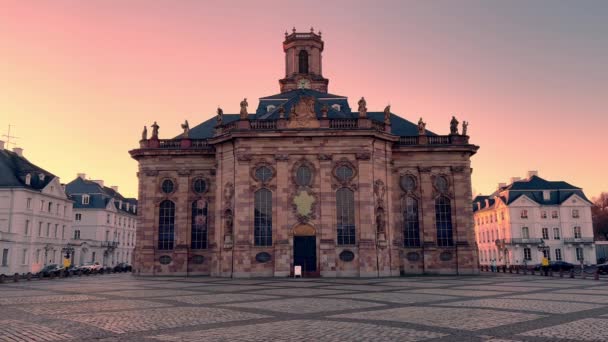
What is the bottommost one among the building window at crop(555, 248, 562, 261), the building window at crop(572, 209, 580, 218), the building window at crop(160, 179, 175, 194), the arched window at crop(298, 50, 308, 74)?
the building window at crop(555, 248, 562, 261)

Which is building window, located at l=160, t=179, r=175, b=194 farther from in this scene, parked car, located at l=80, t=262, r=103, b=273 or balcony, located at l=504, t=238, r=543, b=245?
balcony, located at l=504, t=238, r=543, b=245

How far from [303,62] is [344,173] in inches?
900

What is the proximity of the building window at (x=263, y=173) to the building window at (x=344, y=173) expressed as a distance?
5831 millimetres

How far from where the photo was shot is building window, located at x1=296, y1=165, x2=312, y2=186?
135 feet

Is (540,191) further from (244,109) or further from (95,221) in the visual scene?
(95,221)

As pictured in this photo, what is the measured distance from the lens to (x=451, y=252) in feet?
150

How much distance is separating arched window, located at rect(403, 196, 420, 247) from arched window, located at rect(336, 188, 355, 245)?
26.0ft

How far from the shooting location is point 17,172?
6088 cm

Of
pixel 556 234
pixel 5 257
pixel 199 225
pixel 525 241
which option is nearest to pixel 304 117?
pixel 199 225

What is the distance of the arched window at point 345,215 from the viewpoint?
133 feet

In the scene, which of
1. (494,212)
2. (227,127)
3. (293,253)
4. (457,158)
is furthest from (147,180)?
(494,212)

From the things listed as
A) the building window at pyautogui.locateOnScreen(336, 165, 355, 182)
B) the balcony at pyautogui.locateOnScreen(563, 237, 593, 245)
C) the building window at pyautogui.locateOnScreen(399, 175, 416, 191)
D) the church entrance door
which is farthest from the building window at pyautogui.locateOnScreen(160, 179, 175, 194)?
the balcony at pyautogui.locateOnScreen(563, 237, 593, 245)

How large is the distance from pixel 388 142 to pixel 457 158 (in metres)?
7.86

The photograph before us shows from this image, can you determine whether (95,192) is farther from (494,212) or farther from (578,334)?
(578,334)
